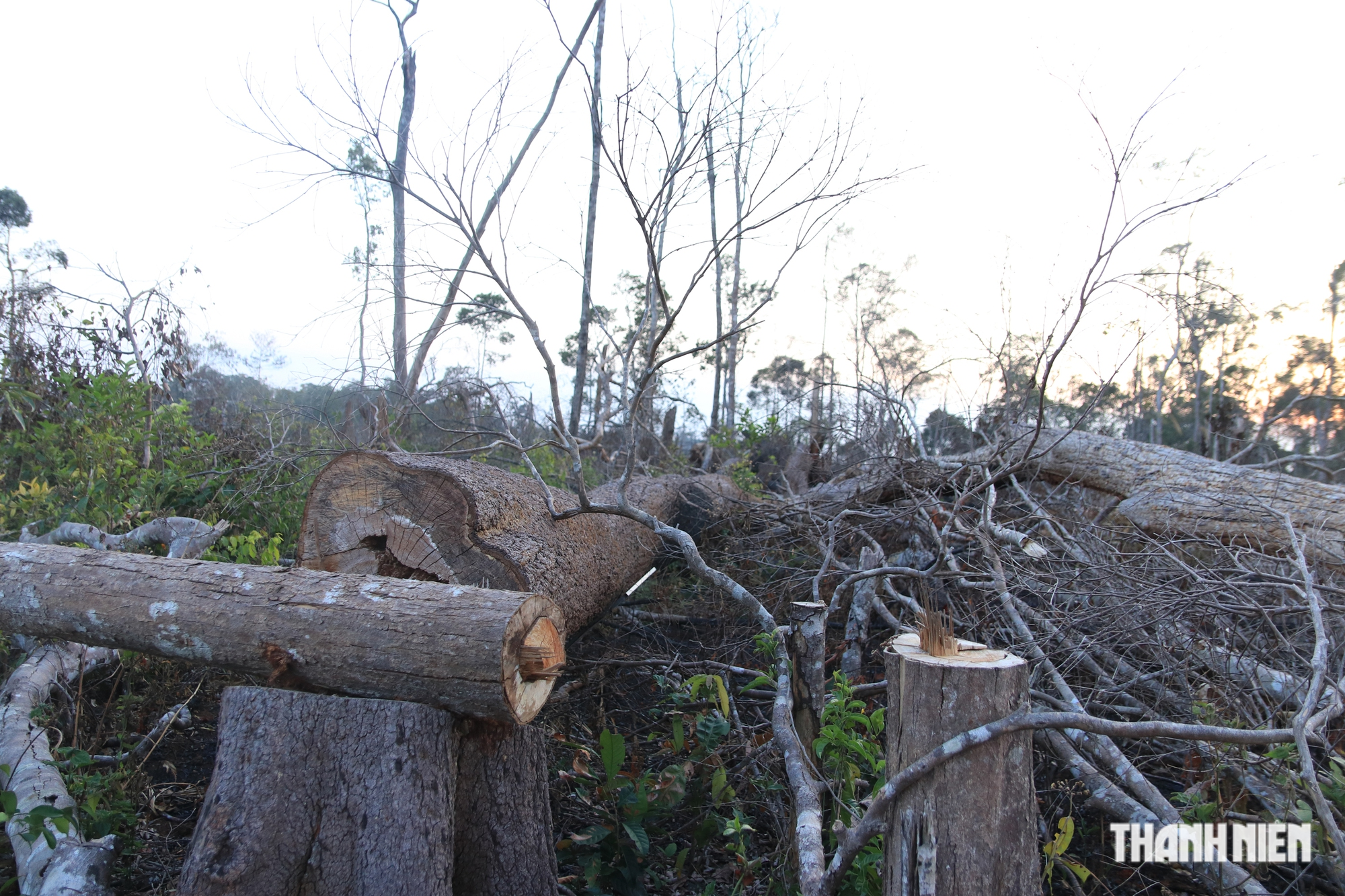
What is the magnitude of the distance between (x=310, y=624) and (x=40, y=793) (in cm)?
118

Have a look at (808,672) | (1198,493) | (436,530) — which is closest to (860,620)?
(808,672)

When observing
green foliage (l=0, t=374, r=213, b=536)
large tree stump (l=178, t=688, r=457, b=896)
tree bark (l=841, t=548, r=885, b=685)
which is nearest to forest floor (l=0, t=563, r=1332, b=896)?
tree bark (l=841, t=548, r=885, b=685)

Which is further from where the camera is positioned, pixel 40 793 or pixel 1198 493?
pixel 1198 493

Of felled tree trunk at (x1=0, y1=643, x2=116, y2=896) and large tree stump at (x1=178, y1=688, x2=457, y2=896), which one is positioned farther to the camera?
felled tree trunk at (x1=0, y1=643, x2=116, y2=896)

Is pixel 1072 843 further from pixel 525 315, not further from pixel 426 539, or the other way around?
pixel 525 315

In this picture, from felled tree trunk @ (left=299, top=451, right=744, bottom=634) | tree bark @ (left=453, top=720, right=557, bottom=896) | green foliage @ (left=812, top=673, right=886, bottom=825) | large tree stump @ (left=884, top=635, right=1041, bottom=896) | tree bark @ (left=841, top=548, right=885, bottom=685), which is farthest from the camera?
tree bark @ (left=841, top=548, right=885, bottom=685)

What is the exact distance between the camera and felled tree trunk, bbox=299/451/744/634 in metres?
3.01

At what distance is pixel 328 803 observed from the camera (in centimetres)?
203

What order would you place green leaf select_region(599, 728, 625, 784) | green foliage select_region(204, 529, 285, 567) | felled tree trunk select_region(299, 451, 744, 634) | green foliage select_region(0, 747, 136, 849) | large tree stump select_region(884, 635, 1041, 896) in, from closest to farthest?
large tree stump select_region(884, 635, 1041, 896) < green foliage select_region(0, 747, 136, 849) < green leaf select_region(599, 728, 625, 784) < felled tree trunk select_region(299, 451, 744, 634) < green foliage select_region(204, 529, 285, 567)

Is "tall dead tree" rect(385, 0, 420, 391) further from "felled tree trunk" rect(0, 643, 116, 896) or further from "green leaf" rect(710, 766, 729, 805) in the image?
"green leaf" rect(710, 766, 729, 805)

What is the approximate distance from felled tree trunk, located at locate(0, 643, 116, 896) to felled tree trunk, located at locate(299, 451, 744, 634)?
3.29 ft

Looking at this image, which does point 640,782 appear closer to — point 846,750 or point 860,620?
point 846,750

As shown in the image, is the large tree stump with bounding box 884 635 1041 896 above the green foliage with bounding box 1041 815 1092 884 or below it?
above

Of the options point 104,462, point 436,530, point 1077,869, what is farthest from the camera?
point 104,462
